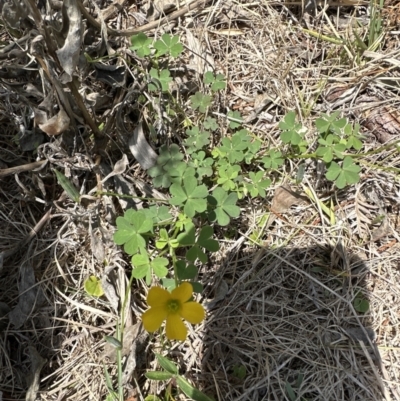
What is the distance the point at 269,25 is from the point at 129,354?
191 centimetres

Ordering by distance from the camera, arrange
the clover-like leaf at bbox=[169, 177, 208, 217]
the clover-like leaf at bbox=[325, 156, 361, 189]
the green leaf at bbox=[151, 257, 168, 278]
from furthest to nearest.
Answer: the clover-like leaf at bbox=[325, 156, 361, 189] → the clover-like leaf at bbox=[169, 177, 208, 217] → the green leaf at bbox=[151, 257, 168, 278]

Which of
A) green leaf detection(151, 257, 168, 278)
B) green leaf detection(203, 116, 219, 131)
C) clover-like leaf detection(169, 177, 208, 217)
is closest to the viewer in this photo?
green leaf detection(151, 257, 168, 278)

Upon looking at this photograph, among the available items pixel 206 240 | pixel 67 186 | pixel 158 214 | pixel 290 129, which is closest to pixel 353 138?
pixel 290 129

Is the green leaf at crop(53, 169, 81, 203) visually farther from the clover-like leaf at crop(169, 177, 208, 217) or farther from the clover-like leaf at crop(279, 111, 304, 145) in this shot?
the clover-like leaf at crop(279, 111, 304, 145)

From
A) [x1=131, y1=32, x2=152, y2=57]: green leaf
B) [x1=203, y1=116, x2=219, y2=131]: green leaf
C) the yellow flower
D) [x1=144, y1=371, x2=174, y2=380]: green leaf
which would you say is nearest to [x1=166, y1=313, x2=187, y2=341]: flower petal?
the yellow flower

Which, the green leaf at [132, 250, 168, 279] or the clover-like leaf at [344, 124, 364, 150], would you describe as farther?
the clover-like leaf at [344, 124, 364, 150]

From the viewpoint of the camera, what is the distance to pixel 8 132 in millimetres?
2465

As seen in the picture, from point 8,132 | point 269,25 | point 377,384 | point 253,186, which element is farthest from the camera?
point 269,25

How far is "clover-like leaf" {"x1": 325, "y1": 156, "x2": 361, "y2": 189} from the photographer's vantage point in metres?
2.22

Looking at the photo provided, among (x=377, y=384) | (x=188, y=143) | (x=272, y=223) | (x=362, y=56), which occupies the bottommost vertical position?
(x=377, y=384)

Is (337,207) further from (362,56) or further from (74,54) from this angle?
(74,54)

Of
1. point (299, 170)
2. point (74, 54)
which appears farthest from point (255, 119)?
point (74, 54)

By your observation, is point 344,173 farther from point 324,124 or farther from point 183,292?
point 183,292

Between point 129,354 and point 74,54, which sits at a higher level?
point 74,54
